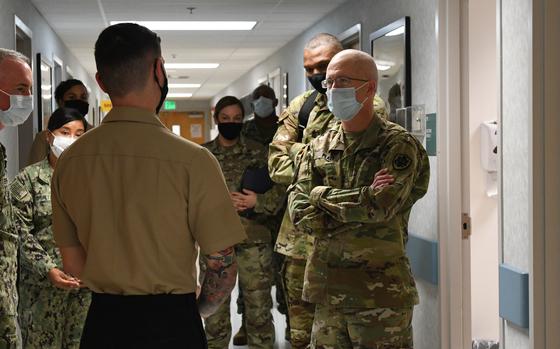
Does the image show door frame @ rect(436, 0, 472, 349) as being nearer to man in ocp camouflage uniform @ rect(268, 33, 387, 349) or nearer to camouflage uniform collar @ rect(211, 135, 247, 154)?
man in ocp camouflage uniform @ rect(268, 33, 387, 349)

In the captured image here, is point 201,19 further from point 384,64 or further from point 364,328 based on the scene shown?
point 364,328

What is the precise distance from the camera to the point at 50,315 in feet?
11.3

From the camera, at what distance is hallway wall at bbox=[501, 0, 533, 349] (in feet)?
10.0

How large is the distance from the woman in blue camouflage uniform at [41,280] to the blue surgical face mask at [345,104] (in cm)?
133

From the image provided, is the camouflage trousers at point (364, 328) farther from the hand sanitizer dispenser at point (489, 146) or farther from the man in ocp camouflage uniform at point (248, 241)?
the hand sanitizer dispenser at point (489, 146)

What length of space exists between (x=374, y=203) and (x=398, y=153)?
0.73 ft

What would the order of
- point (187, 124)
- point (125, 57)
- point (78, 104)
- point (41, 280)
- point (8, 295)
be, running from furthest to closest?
point (187, 124), point (78, 104), point (41, 280), point (8, 295), point (125, 57)

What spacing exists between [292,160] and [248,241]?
73 cm

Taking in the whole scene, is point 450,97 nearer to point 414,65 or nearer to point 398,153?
point 414,65

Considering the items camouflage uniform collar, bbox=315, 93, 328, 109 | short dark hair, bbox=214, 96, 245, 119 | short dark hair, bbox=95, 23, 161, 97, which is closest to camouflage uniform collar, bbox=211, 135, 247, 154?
short dark hair, bbox=214, 96, 245, 119

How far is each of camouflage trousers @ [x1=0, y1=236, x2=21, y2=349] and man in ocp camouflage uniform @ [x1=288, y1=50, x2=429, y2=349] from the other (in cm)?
110

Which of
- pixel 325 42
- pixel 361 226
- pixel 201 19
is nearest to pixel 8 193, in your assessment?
pixel 361 226

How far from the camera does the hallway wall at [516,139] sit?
3.05m

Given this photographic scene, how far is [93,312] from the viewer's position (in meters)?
2.07
